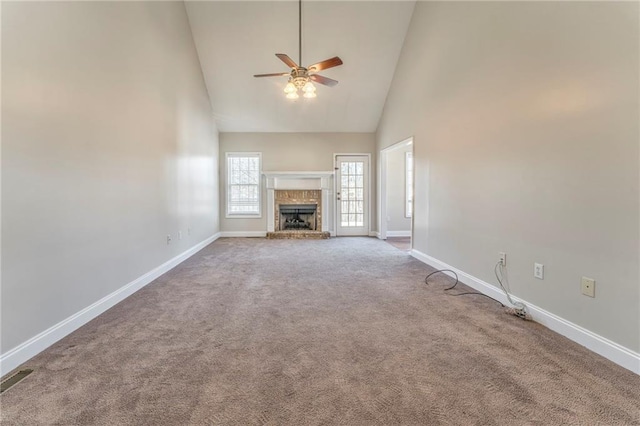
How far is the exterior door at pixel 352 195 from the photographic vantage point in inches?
282

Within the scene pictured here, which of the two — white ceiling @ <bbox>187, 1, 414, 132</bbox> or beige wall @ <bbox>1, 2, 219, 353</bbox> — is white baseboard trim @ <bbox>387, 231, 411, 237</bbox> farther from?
beige wall @ <bbox>1, 2, 219, 353</bbox>

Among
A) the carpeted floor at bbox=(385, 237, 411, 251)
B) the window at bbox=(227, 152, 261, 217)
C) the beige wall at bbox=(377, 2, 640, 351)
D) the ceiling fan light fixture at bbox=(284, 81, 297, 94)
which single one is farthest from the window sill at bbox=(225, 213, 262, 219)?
the beige wall at bbox=(377, 2, 640, 351)

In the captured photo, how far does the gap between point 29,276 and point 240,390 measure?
5.18 ft

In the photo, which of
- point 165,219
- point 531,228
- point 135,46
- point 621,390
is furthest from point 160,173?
point 621,390

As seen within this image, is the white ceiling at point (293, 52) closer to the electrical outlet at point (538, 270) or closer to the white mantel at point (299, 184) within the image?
the white mantel at point (299, 184)

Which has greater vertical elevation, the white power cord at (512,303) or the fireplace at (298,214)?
the fireplace at (298,214)

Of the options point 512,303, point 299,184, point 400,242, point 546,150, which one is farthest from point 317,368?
point 299,184

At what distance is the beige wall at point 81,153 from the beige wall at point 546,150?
3.60 m

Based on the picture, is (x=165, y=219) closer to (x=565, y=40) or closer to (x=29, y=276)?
(x=29, y=276)

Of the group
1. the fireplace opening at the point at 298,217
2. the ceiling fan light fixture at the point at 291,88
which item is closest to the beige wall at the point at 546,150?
the ceiling fan light fixture at the point at 291,88

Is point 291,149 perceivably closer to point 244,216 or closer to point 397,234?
point 244,216

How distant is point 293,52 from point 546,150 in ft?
14.4

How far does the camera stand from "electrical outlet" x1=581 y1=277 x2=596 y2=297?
1919 mm

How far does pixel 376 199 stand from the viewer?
7055mm
